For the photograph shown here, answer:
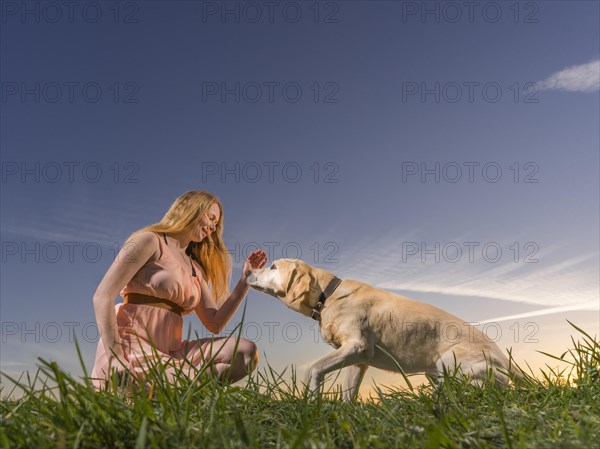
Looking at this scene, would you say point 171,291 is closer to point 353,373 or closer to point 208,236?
point 208,236

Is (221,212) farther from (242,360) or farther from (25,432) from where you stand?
(25,432)

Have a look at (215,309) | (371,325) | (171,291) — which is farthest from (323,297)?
(171,291)

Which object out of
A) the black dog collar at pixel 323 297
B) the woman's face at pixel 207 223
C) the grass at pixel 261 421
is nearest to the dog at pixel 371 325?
the black dog collar at pixel 323 297

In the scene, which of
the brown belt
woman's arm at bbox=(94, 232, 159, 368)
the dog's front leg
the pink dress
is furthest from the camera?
the dog's front leg

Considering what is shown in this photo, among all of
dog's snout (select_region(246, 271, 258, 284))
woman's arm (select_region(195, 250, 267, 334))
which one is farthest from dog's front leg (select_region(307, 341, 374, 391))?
dog's snout (select_region(246, 271, 258, 284))

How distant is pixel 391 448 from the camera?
1.93 m

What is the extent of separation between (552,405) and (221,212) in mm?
3918

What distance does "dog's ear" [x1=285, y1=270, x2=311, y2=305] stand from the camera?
6.09 meters

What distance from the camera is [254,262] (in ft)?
20.3

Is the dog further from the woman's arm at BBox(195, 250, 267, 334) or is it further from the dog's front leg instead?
the woman's arm at BBox(195, 250, 267, 334)

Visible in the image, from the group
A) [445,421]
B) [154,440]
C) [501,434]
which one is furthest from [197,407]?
[501,434]

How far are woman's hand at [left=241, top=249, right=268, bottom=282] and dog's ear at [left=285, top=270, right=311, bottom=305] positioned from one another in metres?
0.37

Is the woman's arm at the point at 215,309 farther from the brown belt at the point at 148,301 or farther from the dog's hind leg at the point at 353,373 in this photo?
the dog's hind leg at the point at 353,373

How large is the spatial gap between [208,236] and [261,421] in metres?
3.82
